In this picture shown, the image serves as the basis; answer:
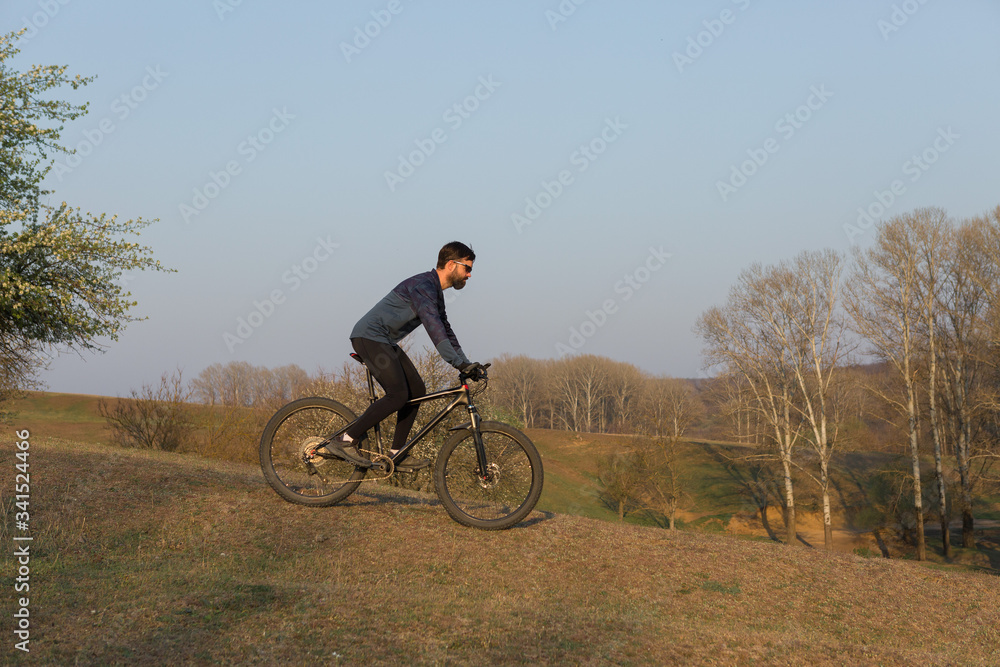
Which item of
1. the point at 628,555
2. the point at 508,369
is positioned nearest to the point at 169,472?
the point at 628,555

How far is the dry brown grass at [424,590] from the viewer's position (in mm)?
4676

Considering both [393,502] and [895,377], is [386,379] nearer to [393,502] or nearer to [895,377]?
[393,502]

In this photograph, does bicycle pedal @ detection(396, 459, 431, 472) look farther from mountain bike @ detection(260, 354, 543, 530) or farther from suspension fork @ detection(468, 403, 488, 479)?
suspension fork @ detection(468, 403, 488, 479)

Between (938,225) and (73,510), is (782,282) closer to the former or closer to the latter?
(938,225)

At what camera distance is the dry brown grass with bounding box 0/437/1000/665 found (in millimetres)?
4676

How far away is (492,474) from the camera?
689 cm

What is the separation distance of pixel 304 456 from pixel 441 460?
4.52 feet

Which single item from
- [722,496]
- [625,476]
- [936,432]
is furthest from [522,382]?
[936,432]

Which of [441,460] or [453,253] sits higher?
[453,253]

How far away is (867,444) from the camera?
208ft

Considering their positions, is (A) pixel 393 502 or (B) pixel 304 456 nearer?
(B) pixel 304 456

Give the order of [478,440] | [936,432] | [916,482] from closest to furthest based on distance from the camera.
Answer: [478,440] < [916,482] < [936,432]

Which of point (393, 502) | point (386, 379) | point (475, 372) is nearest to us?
point (475, 372)

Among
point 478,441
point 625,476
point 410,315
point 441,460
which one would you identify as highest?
point 410,315
